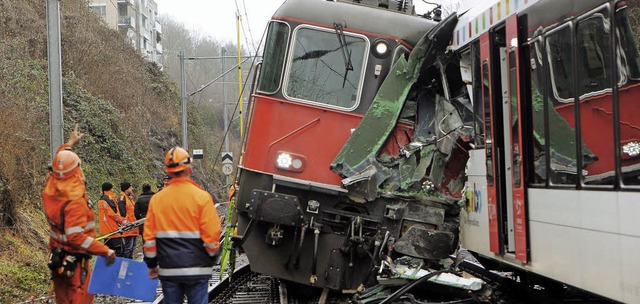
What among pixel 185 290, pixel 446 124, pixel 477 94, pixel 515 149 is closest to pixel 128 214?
pixel 446 124

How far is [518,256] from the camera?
607cm

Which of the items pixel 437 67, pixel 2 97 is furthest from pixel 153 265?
pixel 2 97

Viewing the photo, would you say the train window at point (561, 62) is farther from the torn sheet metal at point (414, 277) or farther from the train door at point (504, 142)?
the torn sheet metal at point (414, 277)

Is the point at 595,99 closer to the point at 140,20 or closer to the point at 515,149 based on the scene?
the point at 515,149

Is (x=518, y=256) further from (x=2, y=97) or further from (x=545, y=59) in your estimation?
(x=2, y=97)

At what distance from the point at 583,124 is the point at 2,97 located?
13782 mm

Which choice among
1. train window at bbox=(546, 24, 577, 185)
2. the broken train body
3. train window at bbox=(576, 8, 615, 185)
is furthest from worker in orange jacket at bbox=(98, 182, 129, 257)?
train window at bbox=(576, 8, 615, 185)

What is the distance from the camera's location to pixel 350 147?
806 centimetres

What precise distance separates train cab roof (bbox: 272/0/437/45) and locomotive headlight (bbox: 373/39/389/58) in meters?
0.10

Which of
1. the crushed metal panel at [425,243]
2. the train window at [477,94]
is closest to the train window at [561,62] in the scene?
the train window at [477,94]

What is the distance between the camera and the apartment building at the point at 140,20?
2506 inches

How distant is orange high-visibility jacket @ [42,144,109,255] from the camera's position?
20.7 ft

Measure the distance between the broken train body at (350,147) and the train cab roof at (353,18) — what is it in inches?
0.6

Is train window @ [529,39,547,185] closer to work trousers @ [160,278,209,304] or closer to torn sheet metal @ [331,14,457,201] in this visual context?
torn sheet metal @ [331,14,457,201]
